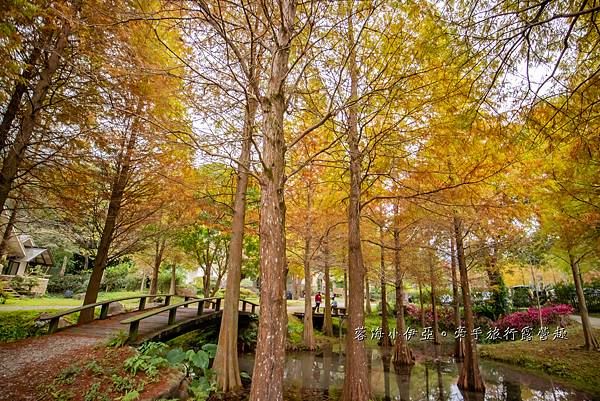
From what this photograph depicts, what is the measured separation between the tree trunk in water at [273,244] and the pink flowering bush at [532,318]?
19669mm

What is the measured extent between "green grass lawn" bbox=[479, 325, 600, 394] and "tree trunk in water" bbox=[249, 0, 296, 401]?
1108cm

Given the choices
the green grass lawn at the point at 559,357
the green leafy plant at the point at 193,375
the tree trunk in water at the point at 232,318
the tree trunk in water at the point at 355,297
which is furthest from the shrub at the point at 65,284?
the green grass lawn at the point at 559,357

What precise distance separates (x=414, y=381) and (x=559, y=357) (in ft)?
20.4

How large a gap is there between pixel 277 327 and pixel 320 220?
9.92m

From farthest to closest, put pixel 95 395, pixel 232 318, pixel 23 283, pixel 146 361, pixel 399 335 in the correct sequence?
1. pixel 23 283
2. pixel 399 335
3. pixel 232 318
4. pixel 146 361
5. pixel 95 395

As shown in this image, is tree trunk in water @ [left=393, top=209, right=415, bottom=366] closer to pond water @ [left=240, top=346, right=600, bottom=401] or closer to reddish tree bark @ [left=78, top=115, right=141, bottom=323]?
pond water @ [left=240, top=346, right=600, bottom=401]

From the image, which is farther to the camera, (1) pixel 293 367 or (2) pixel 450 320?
(2) pixel 450 320

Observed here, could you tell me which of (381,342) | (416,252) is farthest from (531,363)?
(381,342)

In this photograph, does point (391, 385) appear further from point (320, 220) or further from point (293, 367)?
point (320, 220)

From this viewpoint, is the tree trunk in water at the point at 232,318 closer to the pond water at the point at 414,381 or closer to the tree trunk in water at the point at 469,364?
the pond water at the point at 414,381

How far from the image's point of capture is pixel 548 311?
16750 millimetres

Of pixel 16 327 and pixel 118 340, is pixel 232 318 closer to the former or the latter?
pixel 118 340

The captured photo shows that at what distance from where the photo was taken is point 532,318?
16.8 m

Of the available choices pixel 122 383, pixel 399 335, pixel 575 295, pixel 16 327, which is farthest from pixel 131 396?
pixel 575 295
